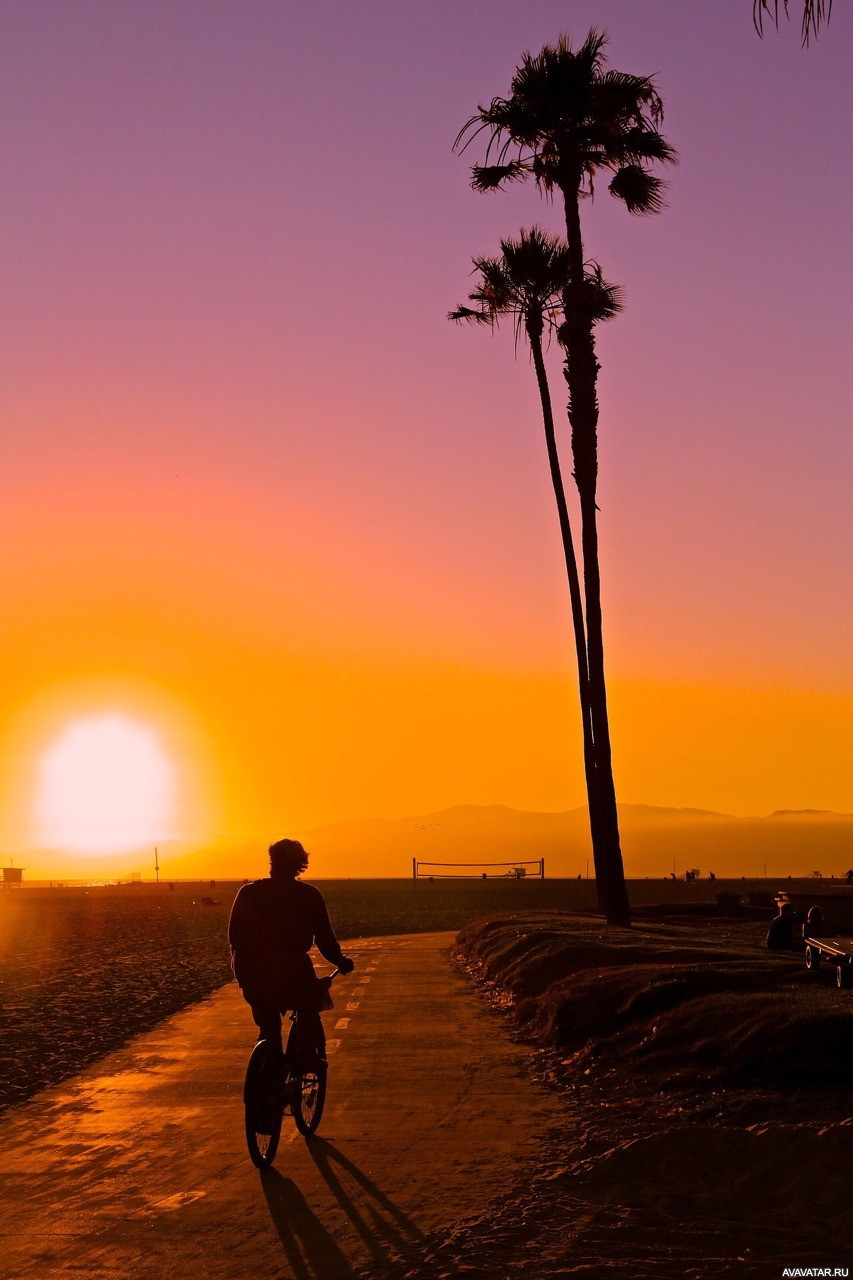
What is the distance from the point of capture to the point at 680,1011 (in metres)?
13.0

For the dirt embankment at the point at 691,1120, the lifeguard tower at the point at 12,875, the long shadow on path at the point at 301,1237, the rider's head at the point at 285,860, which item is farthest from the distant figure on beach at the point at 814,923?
the lifeguard tower at the point at 12,875

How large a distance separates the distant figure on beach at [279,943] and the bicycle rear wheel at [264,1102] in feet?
1.08

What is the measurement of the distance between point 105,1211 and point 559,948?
13133 millimetres

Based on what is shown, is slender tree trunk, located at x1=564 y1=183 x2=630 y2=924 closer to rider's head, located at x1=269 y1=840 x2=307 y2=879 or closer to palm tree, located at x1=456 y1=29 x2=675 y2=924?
palm tree, located at x1=456 y1=29 x2=675 y2=924

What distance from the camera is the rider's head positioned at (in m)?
10.0

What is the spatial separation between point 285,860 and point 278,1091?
1561 mm

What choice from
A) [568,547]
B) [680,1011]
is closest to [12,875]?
[568,547]

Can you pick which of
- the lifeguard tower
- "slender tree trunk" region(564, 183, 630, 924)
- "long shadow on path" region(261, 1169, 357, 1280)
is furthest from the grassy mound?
the lifeguard tower

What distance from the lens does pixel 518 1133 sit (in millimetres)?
10016

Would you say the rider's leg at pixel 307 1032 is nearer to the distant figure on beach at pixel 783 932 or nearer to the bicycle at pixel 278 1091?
the bicycle at pixel 278 1091

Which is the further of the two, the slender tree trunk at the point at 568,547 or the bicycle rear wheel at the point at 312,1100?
the slender tree trunk at the point at 568,547

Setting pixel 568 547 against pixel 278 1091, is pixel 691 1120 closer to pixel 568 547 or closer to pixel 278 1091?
pixel 278 1091

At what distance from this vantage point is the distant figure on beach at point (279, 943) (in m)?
9.80

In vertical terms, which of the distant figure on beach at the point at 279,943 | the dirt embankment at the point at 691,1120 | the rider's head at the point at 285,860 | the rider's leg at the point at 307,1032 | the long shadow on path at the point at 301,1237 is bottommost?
the long shadow on path at the point at 301,1237
